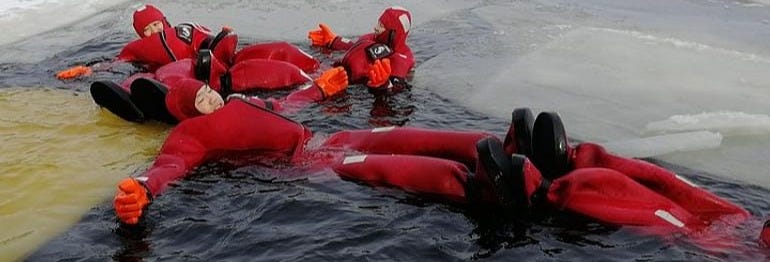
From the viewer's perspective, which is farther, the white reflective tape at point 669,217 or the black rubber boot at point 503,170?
the black rubber boot at point 503,170

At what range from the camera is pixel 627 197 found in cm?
365

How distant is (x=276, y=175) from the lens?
460 centimetres

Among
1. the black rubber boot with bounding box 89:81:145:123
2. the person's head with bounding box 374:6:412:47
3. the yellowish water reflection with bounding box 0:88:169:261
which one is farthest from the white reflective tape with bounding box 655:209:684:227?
the black rubber boot with bounding box 89:81:145:123

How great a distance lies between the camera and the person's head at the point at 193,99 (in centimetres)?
493

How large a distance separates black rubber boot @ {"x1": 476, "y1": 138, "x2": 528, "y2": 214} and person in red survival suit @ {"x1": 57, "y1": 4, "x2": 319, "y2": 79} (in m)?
3.52

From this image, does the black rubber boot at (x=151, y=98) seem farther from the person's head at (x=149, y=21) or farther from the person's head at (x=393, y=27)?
the person's head at (x=393, y=27)

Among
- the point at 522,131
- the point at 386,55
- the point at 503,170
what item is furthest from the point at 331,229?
the point at 386,55

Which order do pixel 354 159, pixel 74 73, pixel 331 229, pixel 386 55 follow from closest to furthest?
pixel 331 229, pixel 354 159, pixel 386 55, pixel 74 73

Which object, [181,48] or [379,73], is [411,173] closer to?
[379,73]

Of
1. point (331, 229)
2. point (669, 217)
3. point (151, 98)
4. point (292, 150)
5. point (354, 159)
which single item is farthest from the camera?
point (151, 98)

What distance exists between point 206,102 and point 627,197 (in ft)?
8.58

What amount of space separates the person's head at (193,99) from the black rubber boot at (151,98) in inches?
15.5

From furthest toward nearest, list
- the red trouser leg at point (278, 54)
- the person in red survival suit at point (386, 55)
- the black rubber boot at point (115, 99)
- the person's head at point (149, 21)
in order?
the person's head at point (149, 21) < the red trouser leg at point (278, 54) < the person in red survival suit at point (386, 55) < the black rubber boot at point (115, 99)

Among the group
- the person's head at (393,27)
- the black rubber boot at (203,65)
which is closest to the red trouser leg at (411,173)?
the black rubber boot at (203,65)
